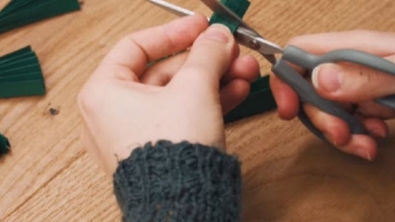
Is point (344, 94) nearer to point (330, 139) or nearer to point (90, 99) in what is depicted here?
point (330, 139)

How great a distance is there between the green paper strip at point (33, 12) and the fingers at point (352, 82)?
1.10ft

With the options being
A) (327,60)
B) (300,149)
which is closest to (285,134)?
(300,149)

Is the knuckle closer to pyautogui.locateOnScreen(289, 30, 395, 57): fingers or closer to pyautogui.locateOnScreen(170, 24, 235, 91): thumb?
pyautogui.locateOnScreen(170, 24, 235, 91): thumb

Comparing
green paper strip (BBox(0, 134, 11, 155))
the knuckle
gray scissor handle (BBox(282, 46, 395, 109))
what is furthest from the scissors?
green paper strip (BBox(0, 134, 11, 155))

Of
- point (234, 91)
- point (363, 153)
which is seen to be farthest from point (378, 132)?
point (234, 91)

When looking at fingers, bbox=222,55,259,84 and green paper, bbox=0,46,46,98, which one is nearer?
fingers, bbox=222,55,259,84

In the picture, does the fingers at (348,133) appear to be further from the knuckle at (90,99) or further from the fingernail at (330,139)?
the knuckle at (90,99)

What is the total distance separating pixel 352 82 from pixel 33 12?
39cm

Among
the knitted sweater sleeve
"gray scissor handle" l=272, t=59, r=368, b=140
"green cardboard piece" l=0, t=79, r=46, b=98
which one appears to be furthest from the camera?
"green cardboard piece" l=0, t=79, r=46, b=98

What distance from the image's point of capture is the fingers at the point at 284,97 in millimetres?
579

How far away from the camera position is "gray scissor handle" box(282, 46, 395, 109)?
0.49m

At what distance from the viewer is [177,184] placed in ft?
1.51

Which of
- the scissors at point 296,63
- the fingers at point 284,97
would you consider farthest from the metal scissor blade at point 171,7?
the fingers at point 284,97

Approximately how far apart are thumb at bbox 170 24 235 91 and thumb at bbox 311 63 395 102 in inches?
3.1
